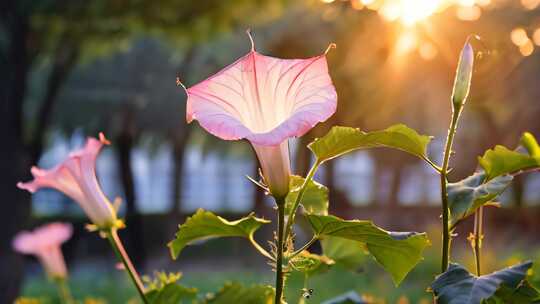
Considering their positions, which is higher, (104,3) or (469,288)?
(104,3)

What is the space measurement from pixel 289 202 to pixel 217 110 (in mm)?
250

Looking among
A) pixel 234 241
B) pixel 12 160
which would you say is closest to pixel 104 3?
pixel 12 160

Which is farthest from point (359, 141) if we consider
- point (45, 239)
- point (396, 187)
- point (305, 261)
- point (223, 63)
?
point (223, 63)

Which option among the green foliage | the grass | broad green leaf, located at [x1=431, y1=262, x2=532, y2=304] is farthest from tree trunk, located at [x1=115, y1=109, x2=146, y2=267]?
broad green leaf, located at [x1=431, y1=262, x2=532, y2=304]

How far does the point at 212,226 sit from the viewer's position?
1.06 metres

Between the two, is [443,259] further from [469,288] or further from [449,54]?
[449,54]

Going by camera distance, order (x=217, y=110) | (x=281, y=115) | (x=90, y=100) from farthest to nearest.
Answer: (x=90, y=100), (x=281, y=115), (x=217, y=110)

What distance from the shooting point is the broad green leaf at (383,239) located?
2.97 feet

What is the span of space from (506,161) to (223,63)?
19456mm

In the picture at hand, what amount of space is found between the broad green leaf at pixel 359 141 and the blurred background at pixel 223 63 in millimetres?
126

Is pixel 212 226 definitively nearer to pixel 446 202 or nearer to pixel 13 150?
pixel 446 202

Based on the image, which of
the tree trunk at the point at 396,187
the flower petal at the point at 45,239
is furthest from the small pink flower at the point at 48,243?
the tree trunk at the point at 396,187

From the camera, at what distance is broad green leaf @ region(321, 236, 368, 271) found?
1353 mm

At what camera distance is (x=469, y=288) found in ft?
2.74
